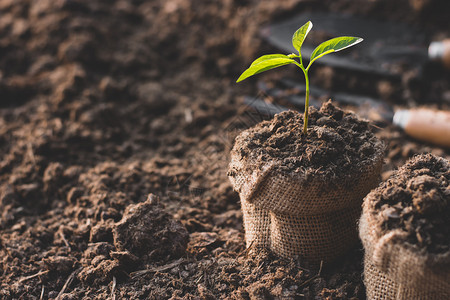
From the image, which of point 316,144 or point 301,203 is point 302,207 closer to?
point 301,203

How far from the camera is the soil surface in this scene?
1.66 metres

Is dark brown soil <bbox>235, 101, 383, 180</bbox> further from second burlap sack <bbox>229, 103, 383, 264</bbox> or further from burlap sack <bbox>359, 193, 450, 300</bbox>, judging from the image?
burlap sack <bbox>359, 193, 450, 300</bbox>

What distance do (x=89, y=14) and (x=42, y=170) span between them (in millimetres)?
1675

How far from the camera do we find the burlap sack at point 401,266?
1198mm

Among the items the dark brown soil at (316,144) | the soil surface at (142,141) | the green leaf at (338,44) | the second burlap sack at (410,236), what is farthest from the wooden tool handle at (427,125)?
the green leaf at (338,44)

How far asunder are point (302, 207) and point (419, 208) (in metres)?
0.37

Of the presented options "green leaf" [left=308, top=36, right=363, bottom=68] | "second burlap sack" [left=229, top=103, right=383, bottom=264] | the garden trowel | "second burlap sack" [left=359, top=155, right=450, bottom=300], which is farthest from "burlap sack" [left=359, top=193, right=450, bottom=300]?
the garden trowel

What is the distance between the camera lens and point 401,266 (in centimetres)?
124

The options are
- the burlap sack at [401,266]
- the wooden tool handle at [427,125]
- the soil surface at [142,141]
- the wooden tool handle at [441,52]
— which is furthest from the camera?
the wooden tool handle at [441,52]

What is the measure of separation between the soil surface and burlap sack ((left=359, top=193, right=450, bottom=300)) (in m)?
0.20

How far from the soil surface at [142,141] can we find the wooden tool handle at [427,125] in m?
0.07

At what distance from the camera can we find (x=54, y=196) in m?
2.17

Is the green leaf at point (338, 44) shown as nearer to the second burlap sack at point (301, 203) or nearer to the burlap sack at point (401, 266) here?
the second burlap sack at point (301, 203)

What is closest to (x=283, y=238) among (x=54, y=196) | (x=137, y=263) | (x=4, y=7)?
(x=137, y=263)
